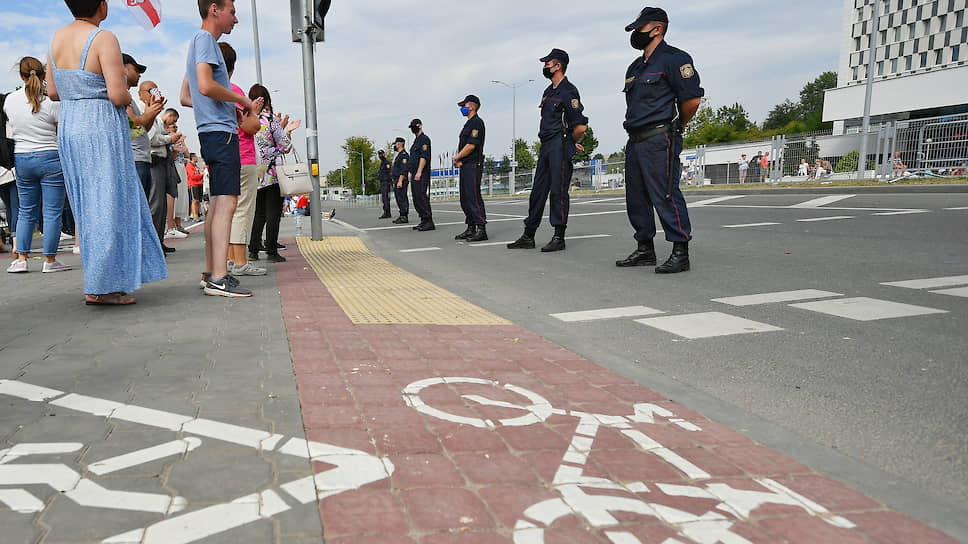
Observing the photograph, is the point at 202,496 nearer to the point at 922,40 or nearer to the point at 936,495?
the point at 936,495

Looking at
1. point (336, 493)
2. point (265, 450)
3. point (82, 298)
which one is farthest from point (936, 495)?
point (82, 298)

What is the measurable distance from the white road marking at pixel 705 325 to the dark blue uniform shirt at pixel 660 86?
2615 millimetres

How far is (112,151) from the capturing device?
14.0 feet

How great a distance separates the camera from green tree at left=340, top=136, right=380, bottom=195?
100m

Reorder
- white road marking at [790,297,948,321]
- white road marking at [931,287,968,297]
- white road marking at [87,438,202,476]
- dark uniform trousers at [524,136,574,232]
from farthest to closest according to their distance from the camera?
dark uniform trousers at [524,136,574,232] → white road marking at [931,287,968,297] → white road marking at [790,297,948,321] → white road marking at [87,438,202,476]

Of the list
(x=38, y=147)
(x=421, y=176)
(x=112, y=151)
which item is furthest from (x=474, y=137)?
(x=112, y=151)

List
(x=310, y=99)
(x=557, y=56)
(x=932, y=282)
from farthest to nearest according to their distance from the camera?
(x=310, y=99)
(x=557, y=56)
(x=932, y=282)

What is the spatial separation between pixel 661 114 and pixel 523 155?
103 m

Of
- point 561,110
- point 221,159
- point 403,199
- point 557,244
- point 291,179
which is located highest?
point 561,110

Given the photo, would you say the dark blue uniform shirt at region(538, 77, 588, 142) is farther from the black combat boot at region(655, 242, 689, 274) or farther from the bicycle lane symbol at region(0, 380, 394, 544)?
the bicycle lane symbol at region(0, 380, 394, 544)

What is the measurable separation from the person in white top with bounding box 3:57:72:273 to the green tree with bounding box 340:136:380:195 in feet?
307

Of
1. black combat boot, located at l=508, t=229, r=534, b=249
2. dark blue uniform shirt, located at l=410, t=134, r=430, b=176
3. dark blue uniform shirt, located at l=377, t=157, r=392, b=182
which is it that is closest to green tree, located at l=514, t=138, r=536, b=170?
dark blue uniform shirt, located at l=377, t=157, r=392, b=182

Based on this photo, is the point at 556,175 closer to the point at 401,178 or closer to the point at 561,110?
the point at 561,110

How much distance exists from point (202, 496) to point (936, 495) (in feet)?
6.74
